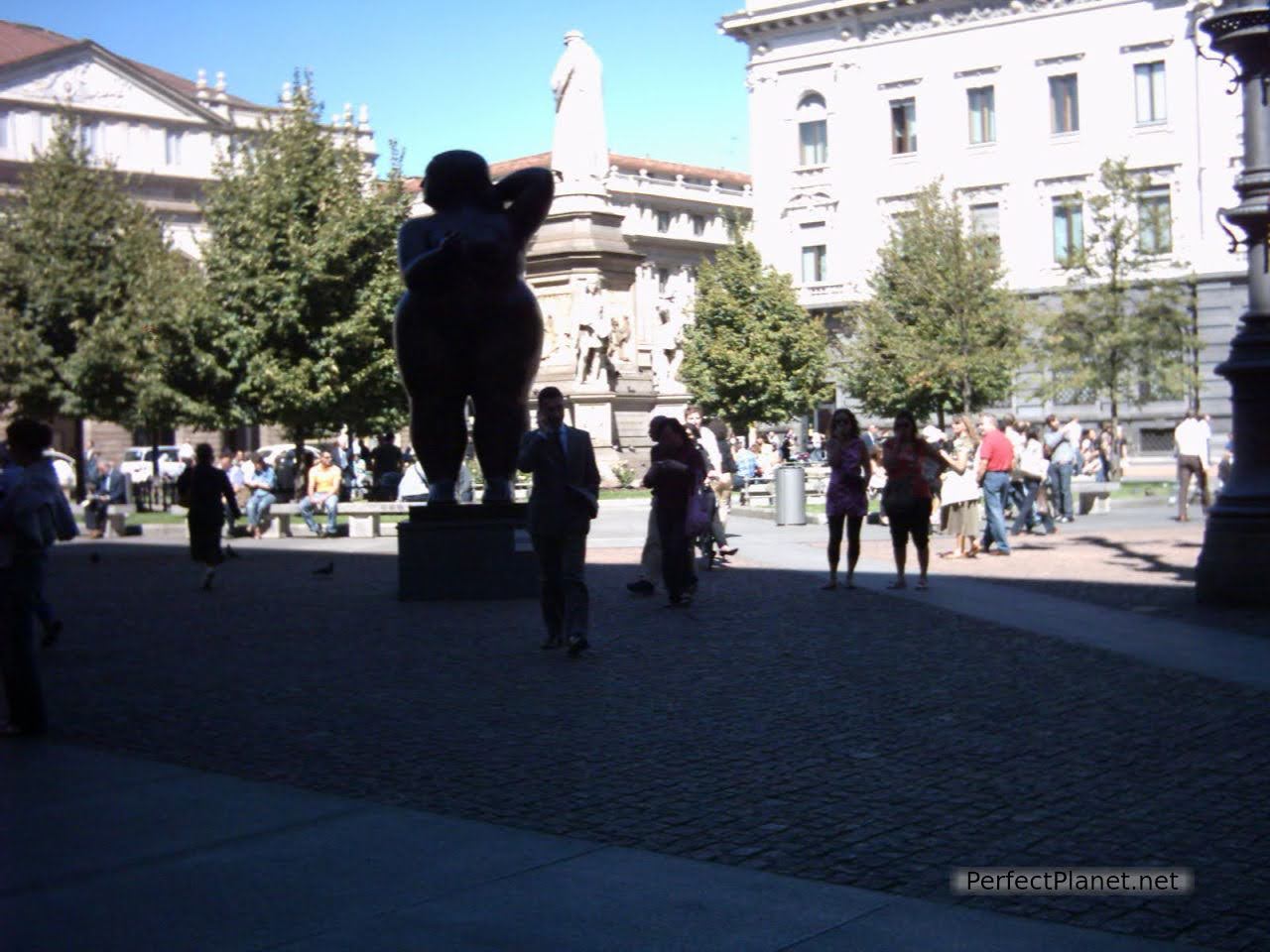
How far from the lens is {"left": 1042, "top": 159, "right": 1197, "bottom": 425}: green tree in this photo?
43219 millimetres

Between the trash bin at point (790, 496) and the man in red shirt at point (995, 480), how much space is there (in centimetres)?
607

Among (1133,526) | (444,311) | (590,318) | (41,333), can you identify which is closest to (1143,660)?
(444,311)

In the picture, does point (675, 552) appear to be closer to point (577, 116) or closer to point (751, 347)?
point (577, 116)

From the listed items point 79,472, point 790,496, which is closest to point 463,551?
point 790,496

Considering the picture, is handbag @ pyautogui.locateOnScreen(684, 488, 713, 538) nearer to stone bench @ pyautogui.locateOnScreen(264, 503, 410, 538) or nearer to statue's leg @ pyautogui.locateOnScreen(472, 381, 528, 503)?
statue's leg @ pyautogui.locateOnScreen(472, 381, 528, 503)

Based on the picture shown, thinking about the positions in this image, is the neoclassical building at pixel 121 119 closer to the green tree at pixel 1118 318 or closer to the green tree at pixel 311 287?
the green tree at pixel 311 287

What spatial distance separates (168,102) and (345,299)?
4345 centimetres

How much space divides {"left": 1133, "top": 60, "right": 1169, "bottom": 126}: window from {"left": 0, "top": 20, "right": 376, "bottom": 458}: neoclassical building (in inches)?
1280

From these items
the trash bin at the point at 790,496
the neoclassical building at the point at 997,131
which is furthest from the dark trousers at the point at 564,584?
the neoclassical building at the point at 997,131

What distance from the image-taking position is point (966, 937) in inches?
186

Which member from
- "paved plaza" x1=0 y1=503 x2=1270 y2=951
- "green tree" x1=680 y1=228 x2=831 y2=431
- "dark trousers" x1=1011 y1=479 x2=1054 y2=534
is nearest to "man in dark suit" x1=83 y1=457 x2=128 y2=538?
"paved plaza" x1=0 y1=503 x2=1270 y2=951

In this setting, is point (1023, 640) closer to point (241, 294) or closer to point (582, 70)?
point (582, 70)

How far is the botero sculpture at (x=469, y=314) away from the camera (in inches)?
553

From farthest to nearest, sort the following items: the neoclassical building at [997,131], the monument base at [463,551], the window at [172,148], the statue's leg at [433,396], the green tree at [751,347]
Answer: the window at [172,148]
the green tree at [751,347]
the neoclassical building at [997,131]
the monument base at [463,551]
the statue's leg at [433,396]
